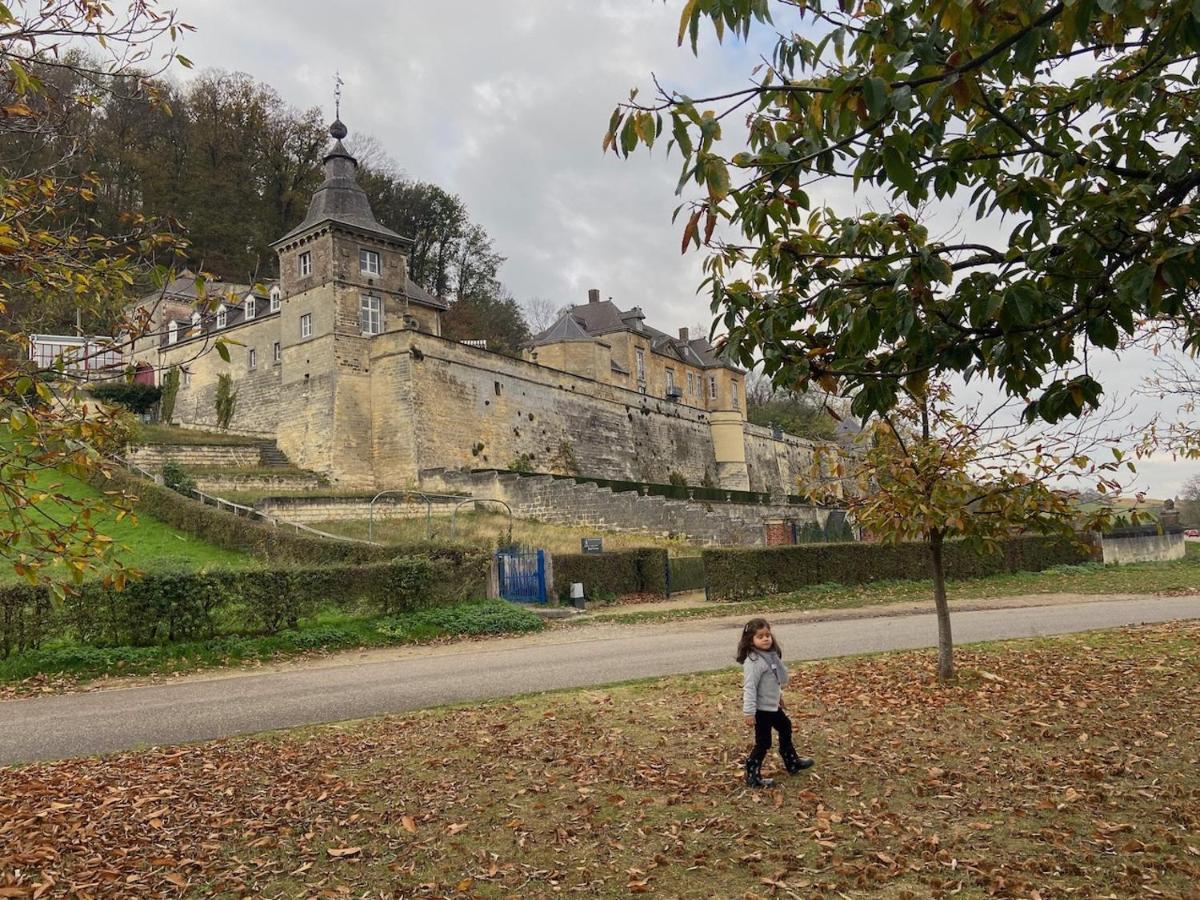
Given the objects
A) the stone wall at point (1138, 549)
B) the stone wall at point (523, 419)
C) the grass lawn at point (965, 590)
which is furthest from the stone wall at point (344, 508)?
the stone wall at point (1138, 549)

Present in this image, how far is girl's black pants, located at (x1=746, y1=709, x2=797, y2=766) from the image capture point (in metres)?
5.58

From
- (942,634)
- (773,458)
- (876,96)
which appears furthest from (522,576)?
(773,458)

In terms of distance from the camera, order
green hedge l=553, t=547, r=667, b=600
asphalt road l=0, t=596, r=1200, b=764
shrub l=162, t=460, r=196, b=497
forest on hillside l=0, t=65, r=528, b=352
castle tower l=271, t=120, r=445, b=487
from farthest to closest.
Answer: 1. forest on hillside l=0, t=65, r=528, b=352
2. castle tower l=271, t=120, r=445, b=487
3. shrub l=162, t=460, r=196, b=497
4. green hedge l=553, t=547, r=667, b=600
5. asphalt road l=0, t=596, r=1200, b=764

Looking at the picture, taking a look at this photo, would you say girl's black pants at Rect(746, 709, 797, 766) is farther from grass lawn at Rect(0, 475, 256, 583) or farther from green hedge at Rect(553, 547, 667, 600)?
grass lawn at Rect(0, 475, 256, 583)

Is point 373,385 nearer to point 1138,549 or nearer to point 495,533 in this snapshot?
point 495,533

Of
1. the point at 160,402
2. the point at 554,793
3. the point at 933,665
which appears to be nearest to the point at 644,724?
the point at 554,793

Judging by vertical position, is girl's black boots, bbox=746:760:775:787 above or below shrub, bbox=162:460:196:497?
below

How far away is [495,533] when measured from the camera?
25.6 m

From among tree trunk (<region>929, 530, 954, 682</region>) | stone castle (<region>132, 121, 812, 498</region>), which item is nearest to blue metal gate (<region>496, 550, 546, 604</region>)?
tree trunk (<region>929, 530, 954, 682</region>)

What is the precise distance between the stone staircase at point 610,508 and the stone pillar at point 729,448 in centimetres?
1826

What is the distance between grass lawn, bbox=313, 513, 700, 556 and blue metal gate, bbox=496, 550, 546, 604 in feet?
14.4

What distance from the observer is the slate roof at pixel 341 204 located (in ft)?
108

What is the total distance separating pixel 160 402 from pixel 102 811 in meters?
40.2

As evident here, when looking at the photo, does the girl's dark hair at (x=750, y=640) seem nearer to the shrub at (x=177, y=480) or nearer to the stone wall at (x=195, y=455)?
the shrub at (x=177, y=480)
